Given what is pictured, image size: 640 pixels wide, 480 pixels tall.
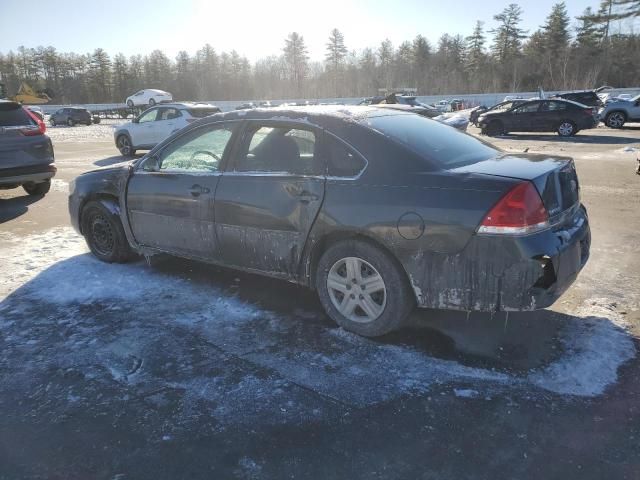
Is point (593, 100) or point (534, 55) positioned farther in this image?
point (534, 55)

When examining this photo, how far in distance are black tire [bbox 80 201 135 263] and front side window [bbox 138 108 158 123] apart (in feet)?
37.2

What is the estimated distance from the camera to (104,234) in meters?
5.35

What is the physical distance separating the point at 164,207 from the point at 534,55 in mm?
74666

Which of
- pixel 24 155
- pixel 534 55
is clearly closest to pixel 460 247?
pixel 24 155

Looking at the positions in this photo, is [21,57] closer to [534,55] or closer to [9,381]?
[534,55]

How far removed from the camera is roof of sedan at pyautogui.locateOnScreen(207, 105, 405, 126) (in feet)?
12.2

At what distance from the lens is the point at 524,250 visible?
291 centimetres

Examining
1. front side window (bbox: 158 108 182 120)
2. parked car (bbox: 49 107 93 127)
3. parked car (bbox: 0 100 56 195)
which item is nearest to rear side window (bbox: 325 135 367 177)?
parked car (bbox: 0 100 56 195)

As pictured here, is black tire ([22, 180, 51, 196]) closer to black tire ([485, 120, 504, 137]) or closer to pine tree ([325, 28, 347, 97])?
black tire ([485, 120, 504, 137])

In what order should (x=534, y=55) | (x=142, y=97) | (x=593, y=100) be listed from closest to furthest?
1. (x=593, y=100)
2. (x=142, y=97)
3. (x=534, y=55)

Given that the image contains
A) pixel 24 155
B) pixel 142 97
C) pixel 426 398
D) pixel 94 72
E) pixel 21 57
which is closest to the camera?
pixel 426 398

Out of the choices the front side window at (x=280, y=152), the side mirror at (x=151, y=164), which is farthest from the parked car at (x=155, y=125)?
the front side window at (x=280, y=152)

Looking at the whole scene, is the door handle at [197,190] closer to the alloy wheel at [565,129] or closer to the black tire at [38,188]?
the black tire at [38,188]

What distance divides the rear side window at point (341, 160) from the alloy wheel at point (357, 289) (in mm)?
610
